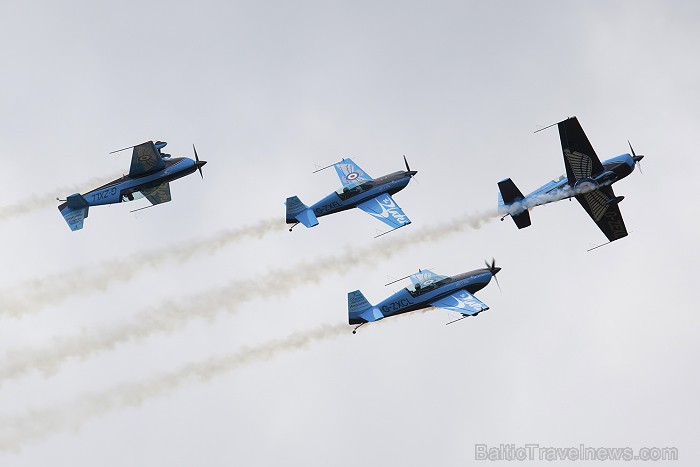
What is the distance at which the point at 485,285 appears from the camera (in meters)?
116

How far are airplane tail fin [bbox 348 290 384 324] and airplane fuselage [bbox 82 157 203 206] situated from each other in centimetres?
1547

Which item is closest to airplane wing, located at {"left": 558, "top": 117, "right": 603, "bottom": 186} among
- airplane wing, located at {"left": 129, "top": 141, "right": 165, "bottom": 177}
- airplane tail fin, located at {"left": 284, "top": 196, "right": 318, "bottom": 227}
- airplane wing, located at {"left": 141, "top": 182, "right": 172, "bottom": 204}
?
airplane tail fin, located at {"left": 284, "top": 196, "right": 318, "bottom": 227}

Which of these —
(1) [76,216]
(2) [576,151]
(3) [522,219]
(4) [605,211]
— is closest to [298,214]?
(1) [76,216]

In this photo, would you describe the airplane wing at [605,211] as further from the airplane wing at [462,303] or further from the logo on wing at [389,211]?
the logo on wing at [389,211]

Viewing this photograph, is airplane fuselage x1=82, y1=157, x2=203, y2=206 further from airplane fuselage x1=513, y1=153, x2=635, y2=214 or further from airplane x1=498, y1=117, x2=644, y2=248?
airplane fuselage x1=513, y1=153, x2=635, y2=214

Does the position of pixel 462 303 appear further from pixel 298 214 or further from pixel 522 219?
pixel 298 214

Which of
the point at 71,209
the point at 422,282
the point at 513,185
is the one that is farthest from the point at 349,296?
the point at 71,209

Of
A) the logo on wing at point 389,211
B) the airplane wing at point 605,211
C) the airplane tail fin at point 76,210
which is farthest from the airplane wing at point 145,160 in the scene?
the airplane wing at point 605,211

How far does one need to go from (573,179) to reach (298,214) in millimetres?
18766

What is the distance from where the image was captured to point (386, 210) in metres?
119

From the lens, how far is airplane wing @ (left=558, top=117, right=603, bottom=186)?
11288cm

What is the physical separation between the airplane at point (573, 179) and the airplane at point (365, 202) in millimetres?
8312

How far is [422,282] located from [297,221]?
32.9 ft

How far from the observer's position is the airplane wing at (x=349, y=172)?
125 meters
